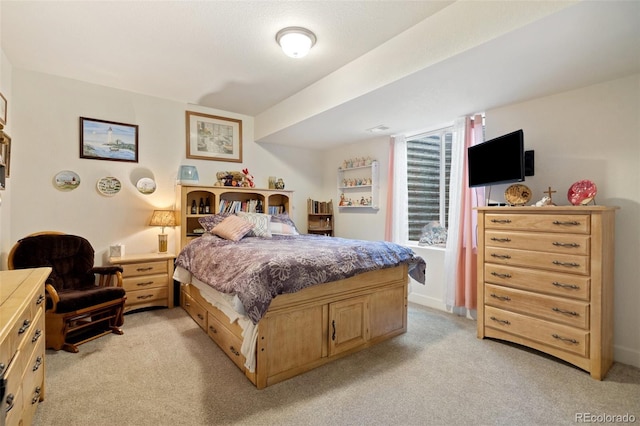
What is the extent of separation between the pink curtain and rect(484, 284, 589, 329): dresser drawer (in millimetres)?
538

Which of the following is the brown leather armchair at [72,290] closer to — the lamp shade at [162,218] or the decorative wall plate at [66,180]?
the decorative wall plate at [66,180]

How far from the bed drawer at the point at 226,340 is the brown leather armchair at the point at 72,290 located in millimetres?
933

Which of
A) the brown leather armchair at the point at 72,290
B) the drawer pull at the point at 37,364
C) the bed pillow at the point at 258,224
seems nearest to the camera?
the drawer pull at the point at 37,364

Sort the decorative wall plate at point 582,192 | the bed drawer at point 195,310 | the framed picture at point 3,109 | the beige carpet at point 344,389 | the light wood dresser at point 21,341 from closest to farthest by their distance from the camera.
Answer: the light wood dresser at point 21,341 < the beige carpet at point 344,389 < the decorative wall plate at point 582,192 < the framed picture at point 3,109 < the bed drawer at point 195,310

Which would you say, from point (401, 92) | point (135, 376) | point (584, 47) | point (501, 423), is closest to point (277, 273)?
point (135, 376)

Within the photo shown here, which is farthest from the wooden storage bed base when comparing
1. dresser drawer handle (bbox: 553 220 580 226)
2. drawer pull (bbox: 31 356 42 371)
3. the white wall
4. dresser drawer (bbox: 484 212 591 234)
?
the white wall

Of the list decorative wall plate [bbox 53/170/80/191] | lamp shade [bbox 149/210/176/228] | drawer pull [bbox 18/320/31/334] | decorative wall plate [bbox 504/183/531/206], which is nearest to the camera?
drawer pull [bbox 18/320/31/334]

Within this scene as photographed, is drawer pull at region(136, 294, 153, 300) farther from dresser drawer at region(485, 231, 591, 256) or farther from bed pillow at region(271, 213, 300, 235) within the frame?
dresser drawer at region(485, 231, 591, 256)

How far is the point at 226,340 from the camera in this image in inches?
98.0

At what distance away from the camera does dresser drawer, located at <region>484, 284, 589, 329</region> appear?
2271 millimetres

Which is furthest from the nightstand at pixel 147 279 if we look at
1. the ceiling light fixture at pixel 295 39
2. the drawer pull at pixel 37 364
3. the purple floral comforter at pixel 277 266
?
the ceiling light fixture at pixel 295 39

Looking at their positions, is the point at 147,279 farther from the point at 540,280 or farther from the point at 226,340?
the point at 540,280

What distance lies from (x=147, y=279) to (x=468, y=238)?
11.9 feet

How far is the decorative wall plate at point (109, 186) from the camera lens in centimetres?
362
